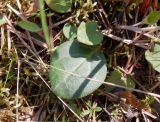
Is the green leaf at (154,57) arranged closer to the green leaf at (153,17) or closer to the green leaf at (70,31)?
the green leaf at (153,17)

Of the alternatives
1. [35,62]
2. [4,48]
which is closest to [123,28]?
[35,62]

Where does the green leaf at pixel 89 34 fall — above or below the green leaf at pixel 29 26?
below

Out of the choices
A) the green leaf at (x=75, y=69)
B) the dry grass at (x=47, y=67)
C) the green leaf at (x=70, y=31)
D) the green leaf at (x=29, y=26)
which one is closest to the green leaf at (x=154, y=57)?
the dry grass at (x=47, y=67)

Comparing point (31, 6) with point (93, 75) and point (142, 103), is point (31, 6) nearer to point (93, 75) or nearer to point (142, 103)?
point (93, 75)

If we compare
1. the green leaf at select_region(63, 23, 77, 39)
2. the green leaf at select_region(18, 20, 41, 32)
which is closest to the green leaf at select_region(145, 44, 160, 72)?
the green leaf at select_region(63, 23, 77, 39)

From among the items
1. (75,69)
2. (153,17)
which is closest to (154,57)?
(153,17)

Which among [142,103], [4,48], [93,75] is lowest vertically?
[142,103]
